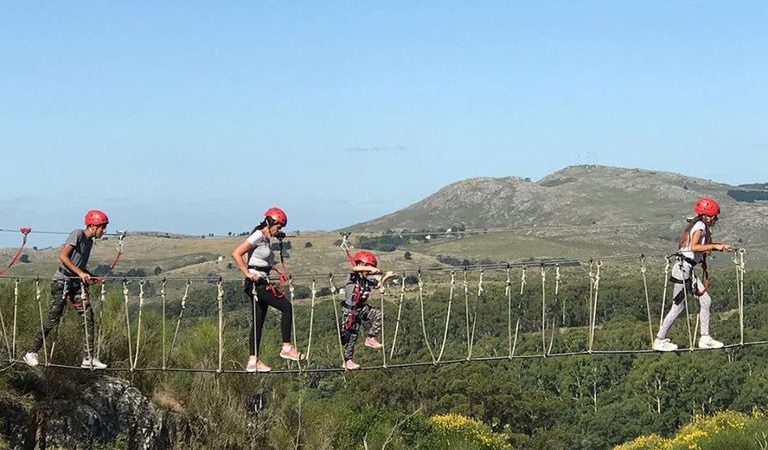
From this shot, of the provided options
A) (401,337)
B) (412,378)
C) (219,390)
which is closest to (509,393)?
(412,378)

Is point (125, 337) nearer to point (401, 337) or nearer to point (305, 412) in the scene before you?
point (305, 412)

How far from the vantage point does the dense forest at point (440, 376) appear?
97.2ft

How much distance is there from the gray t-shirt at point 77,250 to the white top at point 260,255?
98.3 inches

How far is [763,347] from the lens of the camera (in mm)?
114500

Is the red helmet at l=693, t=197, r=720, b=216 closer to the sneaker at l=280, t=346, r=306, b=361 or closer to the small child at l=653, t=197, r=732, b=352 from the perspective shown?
the small child at l=653, t=197, r=732, b=352

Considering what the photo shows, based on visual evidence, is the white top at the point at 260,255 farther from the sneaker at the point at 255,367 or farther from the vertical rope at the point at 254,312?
the sneaker at the point at 255,367

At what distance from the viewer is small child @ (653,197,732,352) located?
13.2m

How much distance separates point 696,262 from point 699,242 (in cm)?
32

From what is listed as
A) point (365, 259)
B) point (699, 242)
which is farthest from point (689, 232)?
point (365, 259)

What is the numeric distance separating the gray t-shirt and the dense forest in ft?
4.41

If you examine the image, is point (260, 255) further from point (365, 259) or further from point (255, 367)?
point (255, 367)

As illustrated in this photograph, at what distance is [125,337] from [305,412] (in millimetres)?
14993

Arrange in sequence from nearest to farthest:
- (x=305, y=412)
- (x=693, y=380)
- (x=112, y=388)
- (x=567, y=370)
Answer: (x=112, y=388), (x=305, y=412), (x=693, y=380), (x=567, y=370)

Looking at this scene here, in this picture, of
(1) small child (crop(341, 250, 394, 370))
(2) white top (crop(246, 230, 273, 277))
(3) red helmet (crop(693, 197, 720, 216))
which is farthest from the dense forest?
(3) red helmet (crop(693, 197, 720, 216))
